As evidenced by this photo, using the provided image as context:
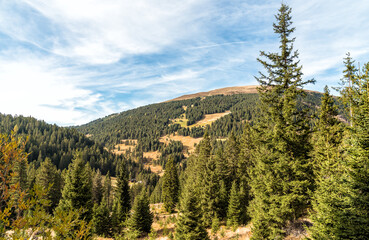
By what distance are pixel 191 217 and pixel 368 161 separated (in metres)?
16.3

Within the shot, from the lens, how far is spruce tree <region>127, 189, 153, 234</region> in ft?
93.9

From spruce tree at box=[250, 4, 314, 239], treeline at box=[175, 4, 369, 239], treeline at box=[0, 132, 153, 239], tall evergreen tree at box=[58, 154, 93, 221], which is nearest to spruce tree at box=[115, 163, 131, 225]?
treeline at box=[0, 132, 153, 239]

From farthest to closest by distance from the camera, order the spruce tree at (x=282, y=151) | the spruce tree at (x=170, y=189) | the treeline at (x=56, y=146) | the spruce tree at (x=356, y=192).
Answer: the treeline at (x=56, y=146), the spruce tree at (x=170, y=189), the spruce tree at (x=282, y=151), the spruce tree at (x=356, y=192)

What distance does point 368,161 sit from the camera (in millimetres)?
9164

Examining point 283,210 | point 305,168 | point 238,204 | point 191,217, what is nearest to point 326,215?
point 283,210

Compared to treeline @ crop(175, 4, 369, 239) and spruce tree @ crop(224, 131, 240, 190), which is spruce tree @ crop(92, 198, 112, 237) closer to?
treeline @ crop(175, 4, 369, 239)

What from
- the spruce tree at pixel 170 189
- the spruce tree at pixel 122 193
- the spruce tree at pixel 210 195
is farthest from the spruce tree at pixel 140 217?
the spruce tree at pixel 170 189

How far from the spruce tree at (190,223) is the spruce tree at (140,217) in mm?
11293

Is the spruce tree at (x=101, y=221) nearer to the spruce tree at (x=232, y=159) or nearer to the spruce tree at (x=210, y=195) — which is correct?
the spruce tree at (x=210, y=195)

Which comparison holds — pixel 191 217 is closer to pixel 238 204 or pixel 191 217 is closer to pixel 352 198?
pixel 238 204

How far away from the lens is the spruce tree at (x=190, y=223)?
1938 cm

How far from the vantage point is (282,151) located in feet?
51.5

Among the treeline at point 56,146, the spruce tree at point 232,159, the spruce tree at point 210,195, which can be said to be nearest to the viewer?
the spruce tree at point 210,195

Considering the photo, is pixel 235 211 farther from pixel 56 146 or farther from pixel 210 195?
pixel 56 146
